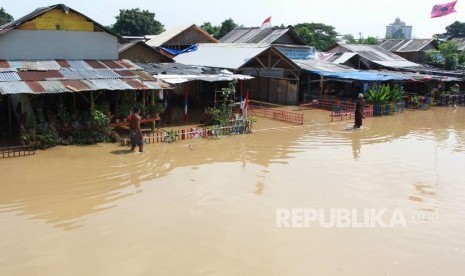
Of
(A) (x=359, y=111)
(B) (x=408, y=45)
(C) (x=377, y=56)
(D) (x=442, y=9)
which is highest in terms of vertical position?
(D) (x=442, y=9)

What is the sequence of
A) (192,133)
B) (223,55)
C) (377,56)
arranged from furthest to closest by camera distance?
(377,56), (223,55), (192,133)

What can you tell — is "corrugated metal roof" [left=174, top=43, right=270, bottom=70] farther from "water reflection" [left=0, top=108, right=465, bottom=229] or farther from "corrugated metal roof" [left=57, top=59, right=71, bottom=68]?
"corrugated metal roof" [left=57, top=59, right=71, bottom=68]

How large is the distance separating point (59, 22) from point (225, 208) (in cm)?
1178

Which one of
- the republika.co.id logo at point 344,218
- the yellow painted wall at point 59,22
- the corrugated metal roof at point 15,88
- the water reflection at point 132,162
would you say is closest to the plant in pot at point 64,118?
the water reflection at point 132,162

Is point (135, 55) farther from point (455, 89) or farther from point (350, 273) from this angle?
point (455, 89)

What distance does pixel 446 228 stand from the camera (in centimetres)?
819

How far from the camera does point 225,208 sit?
8867 mm

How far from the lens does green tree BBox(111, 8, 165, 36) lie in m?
58.4

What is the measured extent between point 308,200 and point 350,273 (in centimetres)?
307

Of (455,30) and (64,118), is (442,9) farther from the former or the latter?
(455,30)

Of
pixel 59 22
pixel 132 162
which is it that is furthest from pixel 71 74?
pixel 132 162

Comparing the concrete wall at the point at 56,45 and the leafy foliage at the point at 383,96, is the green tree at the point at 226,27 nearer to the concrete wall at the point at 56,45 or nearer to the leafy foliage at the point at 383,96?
the leafy foliage at the point at 383,96

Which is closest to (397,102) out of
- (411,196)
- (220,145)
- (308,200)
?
(220,145)

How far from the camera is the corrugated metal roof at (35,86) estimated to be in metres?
13.2
